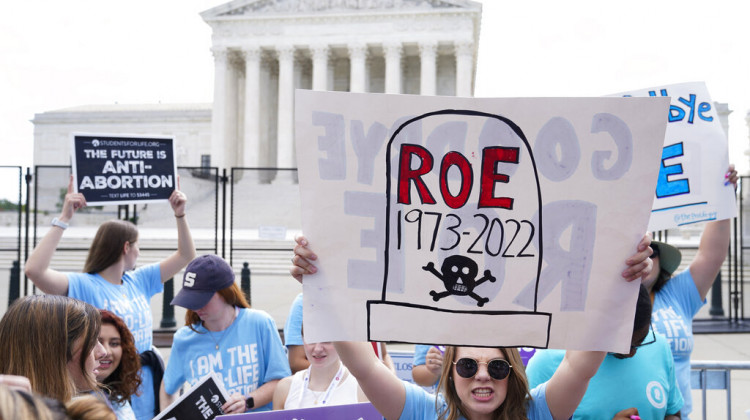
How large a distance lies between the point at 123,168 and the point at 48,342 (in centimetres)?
364

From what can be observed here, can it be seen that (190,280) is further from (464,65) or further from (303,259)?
(464,65)

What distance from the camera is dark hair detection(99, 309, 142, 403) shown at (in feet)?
9.36

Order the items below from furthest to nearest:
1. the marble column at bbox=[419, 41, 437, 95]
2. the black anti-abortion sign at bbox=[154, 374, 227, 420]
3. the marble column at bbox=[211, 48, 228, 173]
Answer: the marble column at bbox=[211, 48, 228, 173] < the marble column at bbox=[419, 41, 437, 95] < the black anti-abortion sign at bbox=[154, 374, 227, 420]

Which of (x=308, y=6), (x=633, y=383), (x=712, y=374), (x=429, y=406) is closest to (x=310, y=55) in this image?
(x=308, y=6)

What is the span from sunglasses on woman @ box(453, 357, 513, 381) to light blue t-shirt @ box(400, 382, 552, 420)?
141 mm

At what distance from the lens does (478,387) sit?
204 centimetres

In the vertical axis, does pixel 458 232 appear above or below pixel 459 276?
above

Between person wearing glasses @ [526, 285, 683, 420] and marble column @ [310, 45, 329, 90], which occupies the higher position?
marble column @ [310, 45, 329, 90]

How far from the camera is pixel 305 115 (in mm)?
→ 1788

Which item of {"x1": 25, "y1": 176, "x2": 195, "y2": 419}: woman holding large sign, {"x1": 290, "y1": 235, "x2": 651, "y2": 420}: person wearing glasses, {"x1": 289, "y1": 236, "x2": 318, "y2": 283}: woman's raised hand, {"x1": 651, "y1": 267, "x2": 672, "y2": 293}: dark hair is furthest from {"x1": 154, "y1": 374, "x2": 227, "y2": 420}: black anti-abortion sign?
{"x1": 651, "y1": 267, "x2": 672, "y2": 293}: dark hair

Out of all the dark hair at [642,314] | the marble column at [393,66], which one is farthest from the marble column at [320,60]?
the dark hair at [642,314]

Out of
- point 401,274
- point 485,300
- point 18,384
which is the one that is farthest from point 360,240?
point 18,384

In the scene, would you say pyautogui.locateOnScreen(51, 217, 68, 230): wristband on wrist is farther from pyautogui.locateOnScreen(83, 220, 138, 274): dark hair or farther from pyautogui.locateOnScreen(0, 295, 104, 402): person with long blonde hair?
pyautogui.locateOnScreen(0, 295, 104, 402): person with long blonde hair

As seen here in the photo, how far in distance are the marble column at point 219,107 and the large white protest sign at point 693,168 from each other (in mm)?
41108
